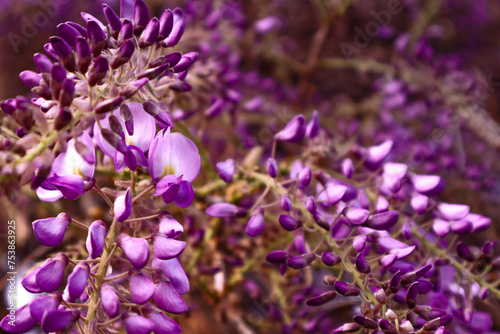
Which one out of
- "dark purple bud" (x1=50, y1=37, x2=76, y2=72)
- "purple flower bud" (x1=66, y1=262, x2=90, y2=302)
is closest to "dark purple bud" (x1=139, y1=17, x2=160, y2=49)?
"dark purple bud" (x1=50, y1=37, x2=76, y2=72)

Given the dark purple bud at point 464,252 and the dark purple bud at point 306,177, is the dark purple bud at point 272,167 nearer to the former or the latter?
the dark purple bud at point 306,177

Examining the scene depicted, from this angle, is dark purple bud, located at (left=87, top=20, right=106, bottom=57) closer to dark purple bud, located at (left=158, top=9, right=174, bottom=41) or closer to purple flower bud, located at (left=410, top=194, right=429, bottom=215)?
dark purple bud, located at (left=158, top=9, right=174, bottom=41)

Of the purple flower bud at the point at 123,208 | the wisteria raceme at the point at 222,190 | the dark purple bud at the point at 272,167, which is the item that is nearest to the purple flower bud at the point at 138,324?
the wisteria raceme at the point at 222,190

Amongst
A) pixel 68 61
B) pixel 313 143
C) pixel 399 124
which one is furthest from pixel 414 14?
pixel 68 61

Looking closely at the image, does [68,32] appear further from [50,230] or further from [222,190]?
[222,190]

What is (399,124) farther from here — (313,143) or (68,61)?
(68,61)

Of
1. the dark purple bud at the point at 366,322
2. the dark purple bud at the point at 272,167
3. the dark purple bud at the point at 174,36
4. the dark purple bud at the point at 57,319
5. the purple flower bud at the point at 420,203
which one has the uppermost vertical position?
the dark purple bud at the point at 174,36
